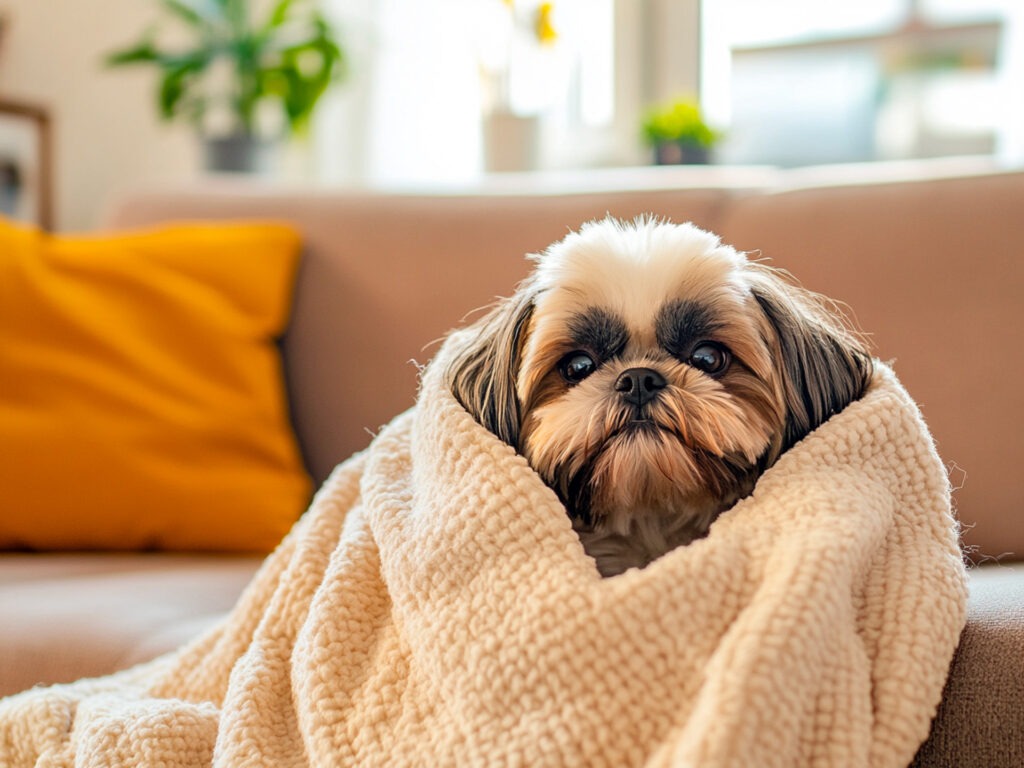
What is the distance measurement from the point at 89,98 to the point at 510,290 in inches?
90.2

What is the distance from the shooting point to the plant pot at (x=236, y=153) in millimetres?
2816

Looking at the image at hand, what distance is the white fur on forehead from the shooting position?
40.5 inches

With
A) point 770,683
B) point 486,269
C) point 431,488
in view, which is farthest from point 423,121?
point 770,683

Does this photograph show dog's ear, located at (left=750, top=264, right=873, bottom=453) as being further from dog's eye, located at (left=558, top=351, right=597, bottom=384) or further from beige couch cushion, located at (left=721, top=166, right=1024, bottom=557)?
beige couch cushion, located at (left=721, top=166, right=1024, bottom=557)

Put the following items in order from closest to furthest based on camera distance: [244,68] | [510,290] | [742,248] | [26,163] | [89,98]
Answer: [742,248]
[510,290]
[244,68]
[26,163]
[89,98]

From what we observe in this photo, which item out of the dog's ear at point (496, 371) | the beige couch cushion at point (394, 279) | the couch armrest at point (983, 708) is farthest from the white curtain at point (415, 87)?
the couch armrest at point (983, 708)

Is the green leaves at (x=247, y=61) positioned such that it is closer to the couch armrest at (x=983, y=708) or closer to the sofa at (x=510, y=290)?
the sofa at (x=510, y=290)

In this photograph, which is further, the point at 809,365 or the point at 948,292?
the point at 948,292

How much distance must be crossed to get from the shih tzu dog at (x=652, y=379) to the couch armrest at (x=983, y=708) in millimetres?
242

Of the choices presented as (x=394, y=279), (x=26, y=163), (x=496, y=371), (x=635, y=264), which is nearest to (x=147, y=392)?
(x=394, y=279)

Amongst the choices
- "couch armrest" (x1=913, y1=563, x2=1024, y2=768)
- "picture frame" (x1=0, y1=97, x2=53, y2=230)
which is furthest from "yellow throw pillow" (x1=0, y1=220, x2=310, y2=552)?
"picture frame" (x1=0, y1=97, x2=53, y2=230)

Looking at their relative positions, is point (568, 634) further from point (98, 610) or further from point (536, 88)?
point (536, 88)

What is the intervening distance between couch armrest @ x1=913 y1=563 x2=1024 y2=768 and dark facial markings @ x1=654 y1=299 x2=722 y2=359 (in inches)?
14.0

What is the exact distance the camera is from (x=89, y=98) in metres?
3.42
